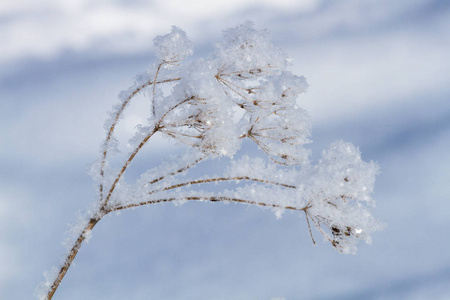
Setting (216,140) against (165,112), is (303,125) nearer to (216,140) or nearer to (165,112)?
(216,140)

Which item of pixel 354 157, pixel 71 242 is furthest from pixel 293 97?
pixel 71 242

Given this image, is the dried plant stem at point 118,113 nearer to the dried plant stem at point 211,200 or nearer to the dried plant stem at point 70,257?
the dried plant stem at point 211,200

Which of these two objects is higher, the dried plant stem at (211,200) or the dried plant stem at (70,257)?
the dried plant stem at (211,200)

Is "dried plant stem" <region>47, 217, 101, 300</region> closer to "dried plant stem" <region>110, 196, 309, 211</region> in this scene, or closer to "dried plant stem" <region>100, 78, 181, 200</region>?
"dried plant stem" <region>110, 196, 309, 211</region>

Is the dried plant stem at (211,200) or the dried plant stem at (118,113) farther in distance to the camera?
the dried plant stem at (118,113)

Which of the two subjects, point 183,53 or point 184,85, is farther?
point 183,53

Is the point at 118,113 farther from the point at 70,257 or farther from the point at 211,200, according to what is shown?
the point at 70,257

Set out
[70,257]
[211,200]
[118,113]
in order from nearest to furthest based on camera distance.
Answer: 1. [70,257]
2. [211,200]
3. [118,113]

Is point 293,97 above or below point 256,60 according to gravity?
below
